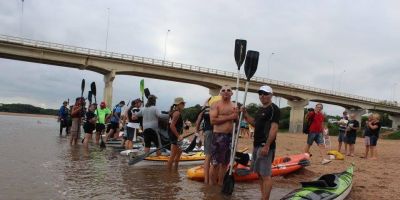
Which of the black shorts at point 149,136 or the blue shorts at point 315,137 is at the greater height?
the blue shorts at point 315,137

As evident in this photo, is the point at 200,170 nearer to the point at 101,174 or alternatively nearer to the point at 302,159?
the point at 101,174

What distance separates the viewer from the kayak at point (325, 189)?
17.6 feet

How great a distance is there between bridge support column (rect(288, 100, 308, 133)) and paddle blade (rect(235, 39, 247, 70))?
5709 centimetres

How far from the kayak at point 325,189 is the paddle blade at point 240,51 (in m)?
2.57

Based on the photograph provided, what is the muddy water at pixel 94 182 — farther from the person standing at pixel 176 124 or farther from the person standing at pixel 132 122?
the person standing at pixel 132 122

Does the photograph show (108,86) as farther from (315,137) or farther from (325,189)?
(325,189)

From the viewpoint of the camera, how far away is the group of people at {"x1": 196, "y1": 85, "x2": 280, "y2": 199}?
221 inches

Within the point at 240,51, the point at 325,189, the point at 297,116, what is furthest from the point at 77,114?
the point at 297,116

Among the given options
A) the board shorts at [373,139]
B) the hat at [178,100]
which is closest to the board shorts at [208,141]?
the hat at [178,100]

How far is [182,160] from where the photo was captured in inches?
397

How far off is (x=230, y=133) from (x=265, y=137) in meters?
1.17

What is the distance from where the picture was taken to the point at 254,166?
5746mm

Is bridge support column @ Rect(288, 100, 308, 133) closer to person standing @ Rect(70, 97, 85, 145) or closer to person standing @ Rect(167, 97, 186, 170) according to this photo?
person standing @ Rect(70, 97, 85, 145)

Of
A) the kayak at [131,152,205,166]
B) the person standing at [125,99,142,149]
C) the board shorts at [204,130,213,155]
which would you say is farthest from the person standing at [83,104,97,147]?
the board shorts at [204,130,213,155]
